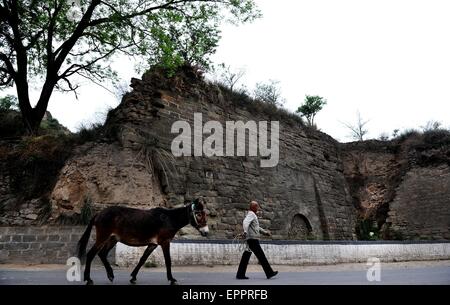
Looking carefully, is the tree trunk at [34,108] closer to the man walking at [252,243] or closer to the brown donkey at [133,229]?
the brown donkey at [133,229]

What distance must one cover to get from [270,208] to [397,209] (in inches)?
375

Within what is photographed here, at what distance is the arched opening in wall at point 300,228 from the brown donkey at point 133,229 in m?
10.3

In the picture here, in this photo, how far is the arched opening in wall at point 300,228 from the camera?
51.9ft

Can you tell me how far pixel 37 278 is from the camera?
6680 millimetres

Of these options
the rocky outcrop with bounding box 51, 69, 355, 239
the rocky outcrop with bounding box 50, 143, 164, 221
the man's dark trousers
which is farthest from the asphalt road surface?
the rocky outcrop with bounding box 51, 69, 355, 239

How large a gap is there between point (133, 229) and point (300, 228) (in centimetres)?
1184

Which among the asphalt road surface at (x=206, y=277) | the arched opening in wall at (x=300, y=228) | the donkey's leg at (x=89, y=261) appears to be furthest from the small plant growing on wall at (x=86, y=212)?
the arched opening in wall at (x=300, y=228)

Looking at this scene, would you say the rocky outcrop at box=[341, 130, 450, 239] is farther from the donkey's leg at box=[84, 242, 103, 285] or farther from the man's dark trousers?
the donkey's leg at box=[84, 242, 103, 285]

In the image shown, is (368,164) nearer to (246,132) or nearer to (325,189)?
(325,189)

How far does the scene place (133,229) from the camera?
5.61 meters

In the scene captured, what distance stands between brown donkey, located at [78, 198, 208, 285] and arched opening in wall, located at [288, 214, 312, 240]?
10300 millimetres

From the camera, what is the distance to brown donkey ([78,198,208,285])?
5602 millimetres

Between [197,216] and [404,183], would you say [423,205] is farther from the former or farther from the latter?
[197,216]
